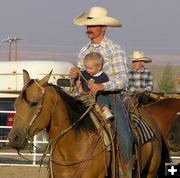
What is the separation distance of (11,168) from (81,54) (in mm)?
7491

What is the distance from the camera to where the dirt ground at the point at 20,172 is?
1277 centimetres

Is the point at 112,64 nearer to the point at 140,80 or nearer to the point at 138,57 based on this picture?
the point at 140,80

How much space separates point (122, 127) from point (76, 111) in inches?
24.0

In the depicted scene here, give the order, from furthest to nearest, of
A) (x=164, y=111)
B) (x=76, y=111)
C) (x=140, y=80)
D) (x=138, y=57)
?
(x=138, y=57)
(x=140, y=80)
(x=164, y=111)
(x=76, y=111)

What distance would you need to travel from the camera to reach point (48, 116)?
20.3ft

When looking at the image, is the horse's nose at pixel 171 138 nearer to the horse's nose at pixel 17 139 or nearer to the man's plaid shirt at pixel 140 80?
the man's plaid shirt at pixel 140 80

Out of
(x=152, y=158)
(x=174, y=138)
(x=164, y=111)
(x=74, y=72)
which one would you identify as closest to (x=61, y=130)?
(x=74, y=72)

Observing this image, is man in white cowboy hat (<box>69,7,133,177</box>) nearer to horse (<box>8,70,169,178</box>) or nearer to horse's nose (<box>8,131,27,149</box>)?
horse (<box>8,70,169,178</box>)

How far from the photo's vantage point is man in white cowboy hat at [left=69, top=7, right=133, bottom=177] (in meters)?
6.78

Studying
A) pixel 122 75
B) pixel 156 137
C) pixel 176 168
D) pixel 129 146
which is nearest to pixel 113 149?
pixel 129 146

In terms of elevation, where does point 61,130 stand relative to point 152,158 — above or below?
above

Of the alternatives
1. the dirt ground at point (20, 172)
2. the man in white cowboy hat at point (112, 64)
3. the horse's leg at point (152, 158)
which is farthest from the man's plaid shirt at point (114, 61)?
the dirt ground at point (20, 172)

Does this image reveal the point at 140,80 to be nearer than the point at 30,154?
Yes

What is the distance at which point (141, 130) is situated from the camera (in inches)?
297
